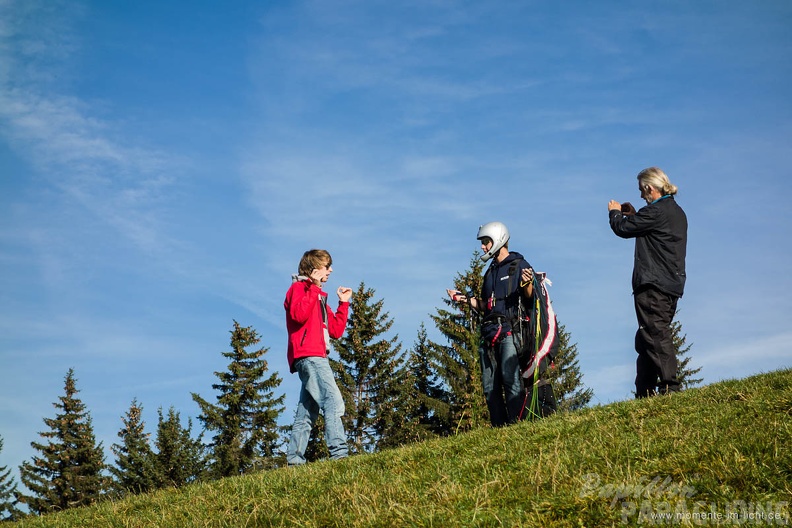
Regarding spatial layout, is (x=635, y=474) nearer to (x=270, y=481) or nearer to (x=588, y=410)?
(x=588, y=410)

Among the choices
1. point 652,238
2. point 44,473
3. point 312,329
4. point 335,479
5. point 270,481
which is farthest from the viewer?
point 44,473

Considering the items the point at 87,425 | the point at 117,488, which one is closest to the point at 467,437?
the point at 117,488

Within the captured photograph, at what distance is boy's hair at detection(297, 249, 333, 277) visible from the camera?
34.1 feet

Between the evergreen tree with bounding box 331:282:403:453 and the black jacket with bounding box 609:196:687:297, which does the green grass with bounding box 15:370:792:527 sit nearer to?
Result: the black jacket with bounding box 609:196:687:297

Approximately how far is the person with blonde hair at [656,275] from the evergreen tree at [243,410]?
35.6 meters

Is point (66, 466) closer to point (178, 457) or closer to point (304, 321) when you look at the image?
point (178, 457)

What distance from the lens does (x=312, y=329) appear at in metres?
10.1

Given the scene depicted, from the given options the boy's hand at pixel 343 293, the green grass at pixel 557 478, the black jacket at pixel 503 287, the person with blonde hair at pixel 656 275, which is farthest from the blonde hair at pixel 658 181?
the boy's hand at pixel 343 293

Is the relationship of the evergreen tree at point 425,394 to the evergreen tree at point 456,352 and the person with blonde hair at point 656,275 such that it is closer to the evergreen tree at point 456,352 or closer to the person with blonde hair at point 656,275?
the evergreen tree at point 456,352

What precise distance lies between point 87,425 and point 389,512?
52950 millimetres

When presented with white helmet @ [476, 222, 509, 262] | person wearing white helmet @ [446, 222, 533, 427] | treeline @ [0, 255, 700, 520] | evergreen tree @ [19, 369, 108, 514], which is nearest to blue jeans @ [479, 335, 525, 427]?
person wearing white helmet @ [446, 222, 533, 427]

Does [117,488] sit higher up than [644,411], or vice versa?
[117,488]

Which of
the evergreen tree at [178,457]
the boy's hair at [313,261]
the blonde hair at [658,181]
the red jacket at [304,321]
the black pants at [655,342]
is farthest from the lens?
the evergreen tree at [178,457]

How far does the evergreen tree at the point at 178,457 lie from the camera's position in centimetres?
3834
